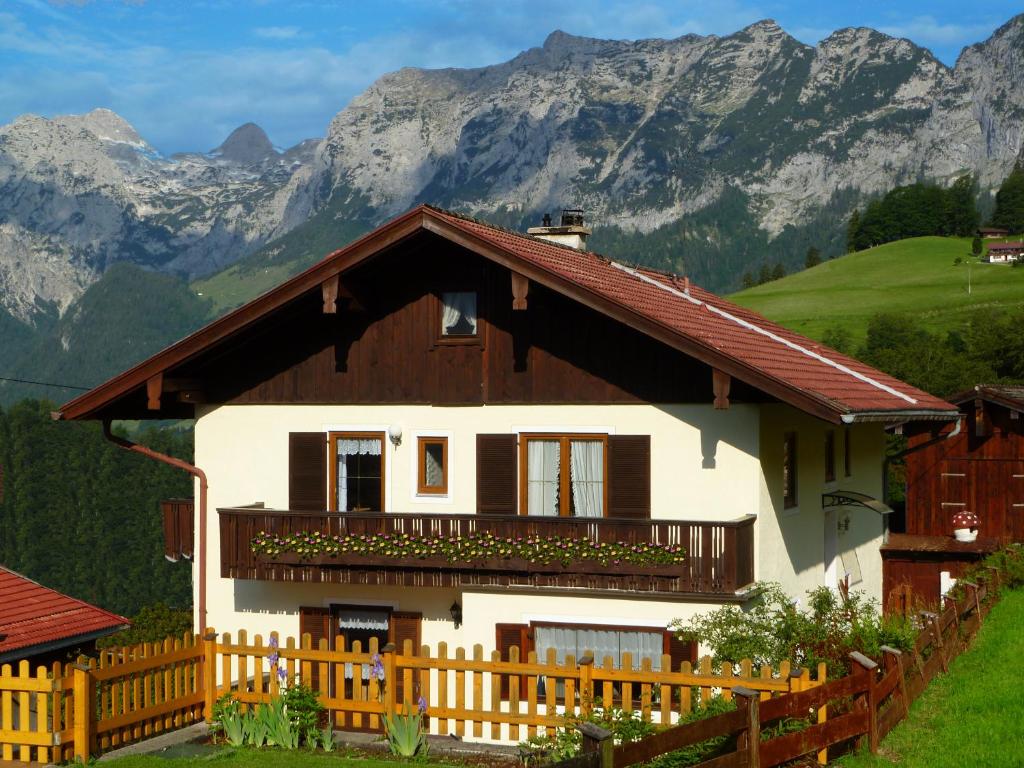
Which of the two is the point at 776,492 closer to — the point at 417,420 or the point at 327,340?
the point at 417,420

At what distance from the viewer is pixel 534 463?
1870 centimetres

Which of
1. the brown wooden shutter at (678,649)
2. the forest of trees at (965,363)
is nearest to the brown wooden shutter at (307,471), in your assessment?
the brown wooden shutter at (678,649)

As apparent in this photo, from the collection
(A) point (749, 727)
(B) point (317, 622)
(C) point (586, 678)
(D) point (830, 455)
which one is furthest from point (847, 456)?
(A) point (749, 727)

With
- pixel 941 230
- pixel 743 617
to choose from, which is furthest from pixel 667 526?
pixel 941 230

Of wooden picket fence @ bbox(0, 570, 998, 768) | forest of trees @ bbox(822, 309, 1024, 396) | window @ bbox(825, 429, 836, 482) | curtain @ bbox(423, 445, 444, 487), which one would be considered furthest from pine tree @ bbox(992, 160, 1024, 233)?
wooden picket fence @ bbox(0, 570, 998, 768)

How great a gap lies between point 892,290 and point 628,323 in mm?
125514

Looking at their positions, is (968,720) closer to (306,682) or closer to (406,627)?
(306,682)

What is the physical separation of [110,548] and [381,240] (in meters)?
118

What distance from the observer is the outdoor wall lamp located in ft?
63.5

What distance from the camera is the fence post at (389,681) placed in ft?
47.5

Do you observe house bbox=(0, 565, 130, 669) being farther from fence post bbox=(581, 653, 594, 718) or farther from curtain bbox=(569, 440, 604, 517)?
fence post bbox=(581, 653, 594, 718)

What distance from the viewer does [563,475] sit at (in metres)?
18.6

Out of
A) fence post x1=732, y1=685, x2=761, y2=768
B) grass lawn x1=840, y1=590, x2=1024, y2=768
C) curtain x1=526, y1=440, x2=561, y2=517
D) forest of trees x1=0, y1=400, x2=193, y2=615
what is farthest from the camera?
forest of trees x1=0, y1=400, x2=193, y2=615

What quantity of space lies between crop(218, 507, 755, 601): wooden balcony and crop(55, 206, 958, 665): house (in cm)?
3
